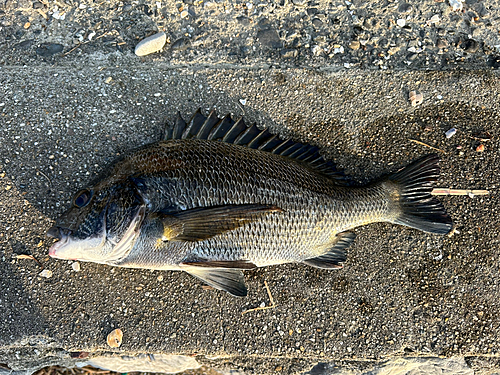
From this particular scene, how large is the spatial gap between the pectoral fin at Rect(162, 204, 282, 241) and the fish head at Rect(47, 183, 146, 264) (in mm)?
227

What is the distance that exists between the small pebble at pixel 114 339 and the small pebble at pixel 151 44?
8.00 ft

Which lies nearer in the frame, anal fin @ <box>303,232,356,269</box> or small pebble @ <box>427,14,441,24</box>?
anal fin @ <box>303,232,356,269</box>

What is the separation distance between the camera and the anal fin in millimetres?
2711

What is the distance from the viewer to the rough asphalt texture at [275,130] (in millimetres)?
2949

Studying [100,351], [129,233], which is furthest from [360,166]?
[100,351]

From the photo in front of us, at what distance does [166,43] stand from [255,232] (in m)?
1.98

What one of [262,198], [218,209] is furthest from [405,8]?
[218,209]

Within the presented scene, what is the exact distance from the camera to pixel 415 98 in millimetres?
3141

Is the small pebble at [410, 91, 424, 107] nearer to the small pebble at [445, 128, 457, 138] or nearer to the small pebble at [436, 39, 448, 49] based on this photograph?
the small pebble at [445, 128, 457, 138]

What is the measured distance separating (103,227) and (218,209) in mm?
781

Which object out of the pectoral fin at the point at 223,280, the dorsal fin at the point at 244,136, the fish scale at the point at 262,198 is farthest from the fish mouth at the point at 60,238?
the dorsal fin at the point at 244,136

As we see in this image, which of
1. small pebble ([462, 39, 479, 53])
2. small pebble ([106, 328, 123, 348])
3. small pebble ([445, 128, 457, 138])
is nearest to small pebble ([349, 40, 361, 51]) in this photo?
small pebble ([462, 39, 479, 53])

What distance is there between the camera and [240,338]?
9.73ft

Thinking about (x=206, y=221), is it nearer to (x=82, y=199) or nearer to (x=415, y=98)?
(x=82, y=199)
